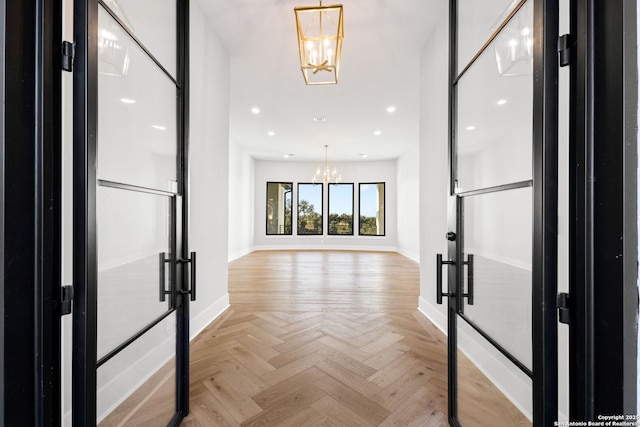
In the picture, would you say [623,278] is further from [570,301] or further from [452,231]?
[452,231]

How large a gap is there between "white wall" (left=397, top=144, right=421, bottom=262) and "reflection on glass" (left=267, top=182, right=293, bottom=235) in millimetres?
3622

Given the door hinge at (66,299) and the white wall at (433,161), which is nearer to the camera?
the door hinge at (66,299)

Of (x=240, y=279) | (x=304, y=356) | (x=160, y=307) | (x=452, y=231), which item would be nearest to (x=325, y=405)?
(x=304, y=356)

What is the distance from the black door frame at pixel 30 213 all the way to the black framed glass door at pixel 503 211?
1390 millimetres

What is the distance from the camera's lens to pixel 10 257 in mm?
661

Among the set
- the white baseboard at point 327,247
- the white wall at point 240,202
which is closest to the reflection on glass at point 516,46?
the white wall at point 240,202

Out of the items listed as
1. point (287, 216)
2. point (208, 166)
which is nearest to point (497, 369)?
point (208, 166)

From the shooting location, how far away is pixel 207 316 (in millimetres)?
2559

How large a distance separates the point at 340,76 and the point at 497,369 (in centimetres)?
355

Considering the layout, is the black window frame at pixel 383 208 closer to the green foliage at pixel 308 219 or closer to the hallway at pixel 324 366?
the green foliage at pixel 308 219

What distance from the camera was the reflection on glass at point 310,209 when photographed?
9.35 meters

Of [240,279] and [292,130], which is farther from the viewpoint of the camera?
[292,130]

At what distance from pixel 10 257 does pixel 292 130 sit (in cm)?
565

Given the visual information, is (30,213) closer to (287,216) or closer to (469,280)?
(469,280)
